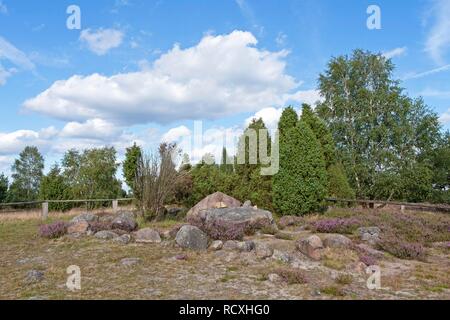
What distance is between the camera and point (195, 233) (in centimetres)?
902

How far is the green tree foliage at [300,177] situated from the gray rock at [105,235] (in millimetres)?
7055

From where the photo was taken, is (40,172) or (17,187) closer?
(17,187)

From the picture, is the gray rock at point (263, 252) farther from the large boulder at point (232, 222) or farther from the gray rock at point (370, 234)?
the gray rock at point (370, 234)

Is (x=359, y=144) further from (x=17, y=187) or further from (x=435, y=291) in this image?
(x=17, y=187)

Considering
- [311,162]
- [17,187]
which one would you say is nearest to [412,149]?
[311,162]

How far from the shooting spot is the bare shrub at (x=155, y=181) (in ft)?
45.8

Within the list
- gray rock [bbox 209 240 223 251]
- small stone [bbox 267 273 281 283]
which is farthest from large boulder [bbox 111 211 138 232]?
small stone [bbox 267 273 281 283]

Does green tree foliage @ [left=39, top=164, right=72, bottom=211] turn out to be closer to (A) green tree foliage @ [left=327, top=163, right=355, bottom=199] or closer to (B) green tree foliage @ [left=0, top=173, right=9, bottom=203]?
(B) green tree foliage @ [left=0, top=173, right=9, bottom=203]

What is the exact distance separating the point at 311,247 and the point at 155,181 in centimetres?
750

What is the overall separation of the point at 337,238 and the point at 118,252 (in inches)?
206

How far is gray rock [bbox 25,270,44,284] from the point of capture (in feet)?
20.9

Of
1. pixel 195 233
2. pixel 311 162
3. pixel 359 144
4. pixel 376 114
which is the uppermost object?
pixel 376 114

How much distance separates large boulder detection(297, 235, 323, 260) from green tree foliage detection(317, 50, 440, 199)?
16.2 metres

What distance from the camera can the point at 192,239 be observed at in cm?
890
